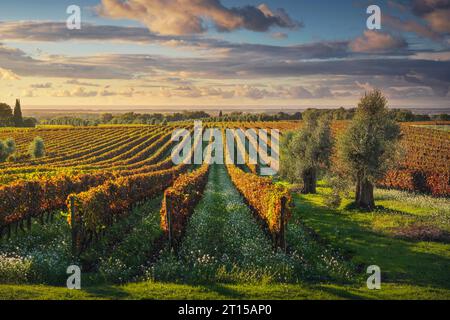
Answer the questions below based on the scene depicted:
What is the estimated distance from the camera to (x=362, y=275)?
16172 mm

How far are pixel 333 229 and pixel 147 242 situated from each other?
9.97 meters

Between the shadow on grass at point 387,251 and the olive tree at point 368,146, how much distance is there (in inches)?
188

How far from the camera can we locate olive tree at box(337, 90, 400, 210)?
105 feet

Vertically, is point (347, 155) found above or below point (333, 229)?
above

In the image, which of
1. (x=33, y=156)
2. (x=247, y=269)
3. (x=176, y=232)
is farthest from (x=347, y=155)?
(x=33, y=156)

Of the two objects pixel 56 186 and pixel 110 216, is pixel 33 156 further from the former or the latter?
pixel 110 216

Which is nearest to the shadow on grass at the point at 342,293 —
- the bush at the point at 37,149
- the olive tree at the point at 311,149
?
the olive tree at the point at 311,149

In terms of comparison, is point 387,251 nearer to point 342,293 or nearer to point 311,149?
point 342,293

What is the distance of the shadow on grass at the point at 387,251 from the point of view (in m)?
16.2

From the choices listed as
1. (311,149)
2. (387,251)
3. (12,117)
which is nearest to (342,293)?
(387,251)

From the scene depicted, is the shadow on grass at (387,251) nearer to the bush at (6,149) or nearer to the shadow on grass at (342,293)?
the shadow on grass at (342,293)

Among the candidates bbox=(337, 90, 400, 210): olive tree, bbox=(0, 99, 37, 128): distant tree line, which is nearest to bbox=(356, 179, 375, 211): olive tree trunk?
bbox=(337, 90, 400, 210): olive tree

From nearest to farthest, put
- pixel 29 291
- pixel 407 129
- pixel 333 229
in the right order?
pixel 29 291
pixel 333 229
pixel 407 129

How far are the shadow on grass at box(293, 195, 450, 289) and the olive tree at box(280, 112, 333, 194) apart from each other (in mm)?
17541
